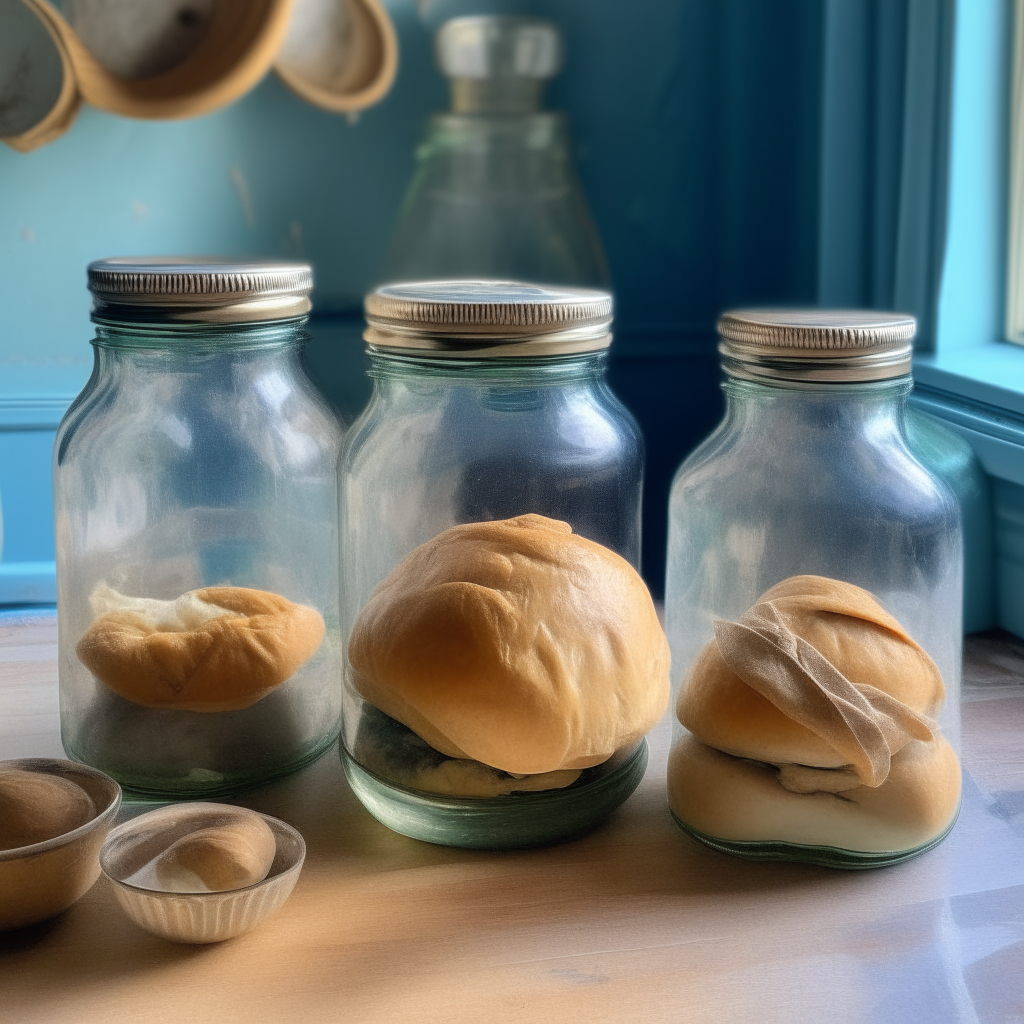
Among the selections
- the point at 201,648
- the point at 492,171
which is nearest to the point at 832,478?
the point at 201,648

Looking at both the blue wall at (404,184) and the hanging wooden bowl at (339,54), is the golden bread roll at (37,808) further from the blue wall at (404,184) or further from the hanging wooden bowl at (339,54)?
the hanging wooden bowl at (339,54)

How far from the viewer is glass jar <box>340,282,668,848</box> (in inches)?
21.3

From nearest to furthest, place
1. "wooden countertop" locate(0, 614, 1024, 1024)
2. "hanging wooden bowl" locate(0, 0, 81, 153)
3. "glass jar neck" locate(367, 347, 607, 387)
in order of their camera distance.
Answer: "wooden countertop" locate(0, 614, 1024, 1024), "glass jar neck" locate(367, 347, 607, 387), "hanging wooden bowl" locate(0, 0, 81, 153)

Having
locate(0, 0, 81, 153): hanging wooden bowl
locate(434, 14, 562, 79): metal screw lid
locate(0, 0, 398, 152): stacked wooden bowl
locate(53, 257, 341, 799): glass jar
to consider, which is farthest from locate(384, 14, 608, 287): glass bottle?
locate(53, 257, 341, 799): glass jar

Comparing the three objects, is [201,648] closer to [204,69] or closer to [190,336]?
[190,336]

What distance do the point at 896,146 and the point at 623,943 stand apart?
81 cm

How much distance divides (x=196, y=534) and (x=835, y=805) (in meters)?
0.37

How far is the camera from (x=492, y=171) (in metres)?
1.13

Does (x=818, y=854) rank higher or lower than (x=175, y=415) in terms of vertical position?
lower

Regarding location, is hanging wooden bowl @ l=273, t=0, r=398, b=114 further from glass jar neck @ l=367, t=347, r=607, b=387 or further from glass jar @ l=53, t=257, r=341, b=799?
glass jar neck @ l=367, t=347, r=607, b=387

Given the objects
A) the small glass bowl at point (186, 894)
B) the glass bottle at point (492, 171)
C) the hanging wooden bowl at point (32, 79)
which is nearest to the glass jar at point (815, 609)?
the small glass bowl at point (186, 894)

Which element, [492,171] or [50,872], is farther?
[492,171]

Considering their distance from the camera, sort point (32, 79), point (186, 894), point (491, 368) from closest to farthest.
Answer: point (186, 894), point (491, 368), point (32, 79)

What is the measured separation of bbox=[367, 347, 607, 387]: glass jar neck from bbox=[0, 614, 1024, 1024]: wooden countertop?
23cm
